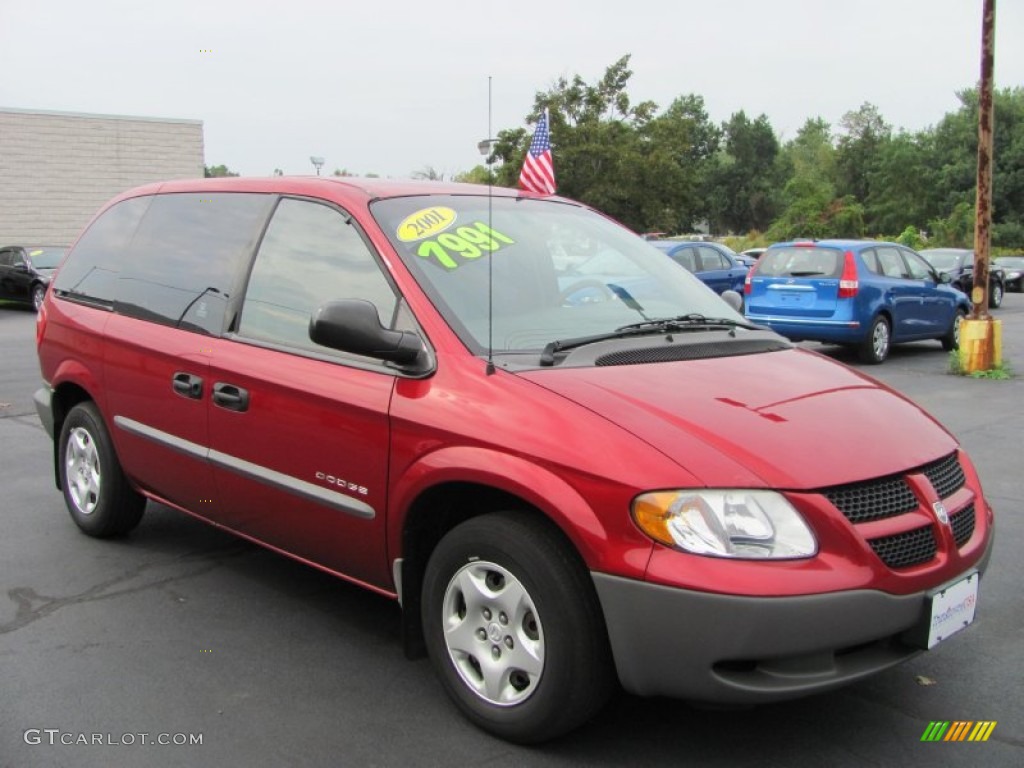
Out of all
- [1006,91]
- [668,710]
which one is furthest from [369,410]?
[1006,91]

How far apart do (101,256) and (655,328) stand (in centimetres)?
301

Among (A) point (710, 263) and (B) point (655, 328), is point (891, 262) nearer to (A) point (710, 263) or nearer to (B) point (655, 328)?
(A) point (710, 263)

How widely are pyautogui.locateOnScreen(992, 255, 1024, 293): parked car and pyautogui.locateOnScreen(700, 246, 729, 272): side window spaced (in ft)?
61.9

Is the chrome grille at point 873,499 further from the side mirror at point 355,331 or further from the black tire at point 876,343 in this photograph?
the black tire at point 876,343

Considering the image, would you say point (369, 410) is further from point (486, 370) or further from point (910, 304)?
point (910, 304)

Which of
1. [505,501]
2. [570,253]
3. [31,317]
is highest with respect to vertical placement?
[570,253]

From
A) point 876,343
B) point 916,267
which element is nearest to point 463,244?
point 876,343

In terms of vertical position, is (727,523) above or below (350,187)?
below

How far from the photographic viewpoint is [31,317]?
20.2 m

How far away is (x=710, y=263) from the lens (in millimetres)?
17656

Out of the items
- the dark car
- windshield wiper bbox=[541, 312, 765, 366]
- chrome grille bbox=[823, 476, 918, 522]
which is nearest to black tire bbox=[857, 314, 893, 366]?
windshield wiper bbox=[541, 312, 765, 366]

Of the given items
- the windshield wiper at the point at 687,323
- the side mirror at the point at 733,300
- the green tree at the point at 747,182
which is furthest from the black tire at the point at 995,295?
the green tree at the point at 747,182

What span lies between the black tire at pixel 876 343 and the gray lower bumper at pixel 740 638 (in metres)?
10.4

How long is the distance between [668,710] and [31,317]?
66.2 ft
